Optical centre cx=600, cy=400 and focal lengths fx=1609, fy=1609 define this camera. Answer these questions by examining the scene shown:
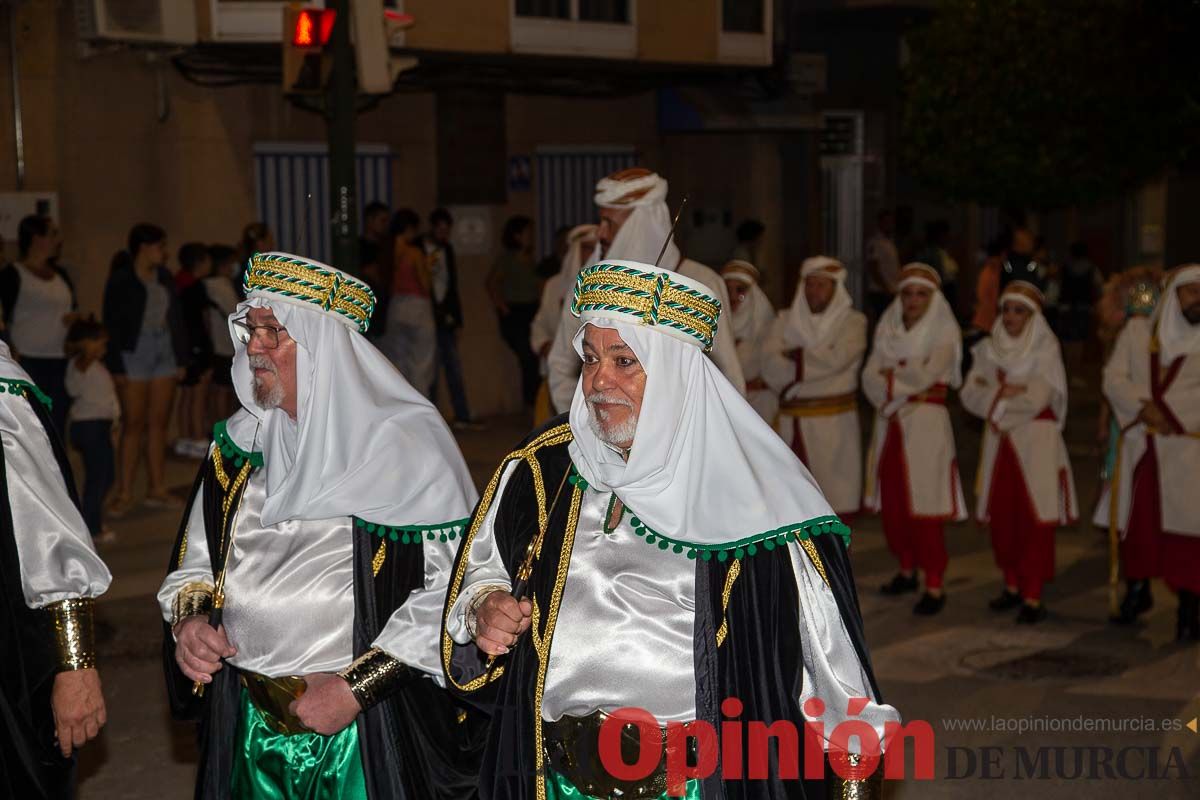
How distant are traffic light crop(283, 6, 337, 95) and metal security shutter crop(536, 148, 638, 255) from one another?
7.26 m

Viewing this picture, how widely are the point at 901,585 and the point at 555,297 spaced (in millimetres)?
3244

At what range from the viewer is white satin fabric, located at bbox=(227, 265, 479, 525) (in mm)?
4098

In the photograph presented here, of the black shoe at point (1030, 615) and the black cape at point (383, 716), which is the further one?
the black shoe at point (1030, 615)

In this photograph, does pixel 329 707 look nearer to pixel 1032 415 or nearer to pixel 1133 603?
pixel 1032 415

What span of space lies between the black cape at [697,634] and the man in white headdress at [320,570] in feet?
1.02

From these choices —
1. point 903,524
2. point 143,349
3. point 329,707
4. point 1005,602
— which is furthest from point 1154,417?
point 143,349

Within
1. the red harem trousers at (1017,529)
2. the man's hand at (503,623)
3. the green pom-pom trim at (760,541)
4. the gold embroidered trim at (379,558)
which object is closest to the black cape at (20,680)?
the gold embroidered trim at (379,558)

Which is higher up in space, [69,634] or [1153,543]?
[69,634]

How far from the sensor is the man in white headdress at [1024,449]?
8930 mm

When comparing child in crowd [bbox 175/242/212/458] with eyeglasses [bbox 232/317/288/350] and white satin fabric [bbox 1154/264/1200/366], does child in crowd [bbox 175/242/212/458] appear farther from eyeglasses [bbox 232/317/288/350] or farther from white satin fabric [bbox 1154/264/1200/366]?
eyeglasses [bbox 232/317/288/350]

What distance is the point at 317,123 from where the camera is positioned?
1565cm

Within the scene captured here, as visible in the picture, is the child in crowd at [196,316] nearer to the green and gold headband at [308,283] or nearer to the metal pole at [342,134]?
the metal pole at [342,134]

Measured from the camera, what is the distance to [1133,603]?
894 centimetres

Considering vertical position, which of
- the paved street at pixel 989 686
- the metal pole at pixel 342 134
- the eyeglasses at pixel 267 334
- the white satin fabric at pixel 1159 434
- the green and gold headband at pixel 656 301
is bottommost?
the paved street at pixel 989 686
